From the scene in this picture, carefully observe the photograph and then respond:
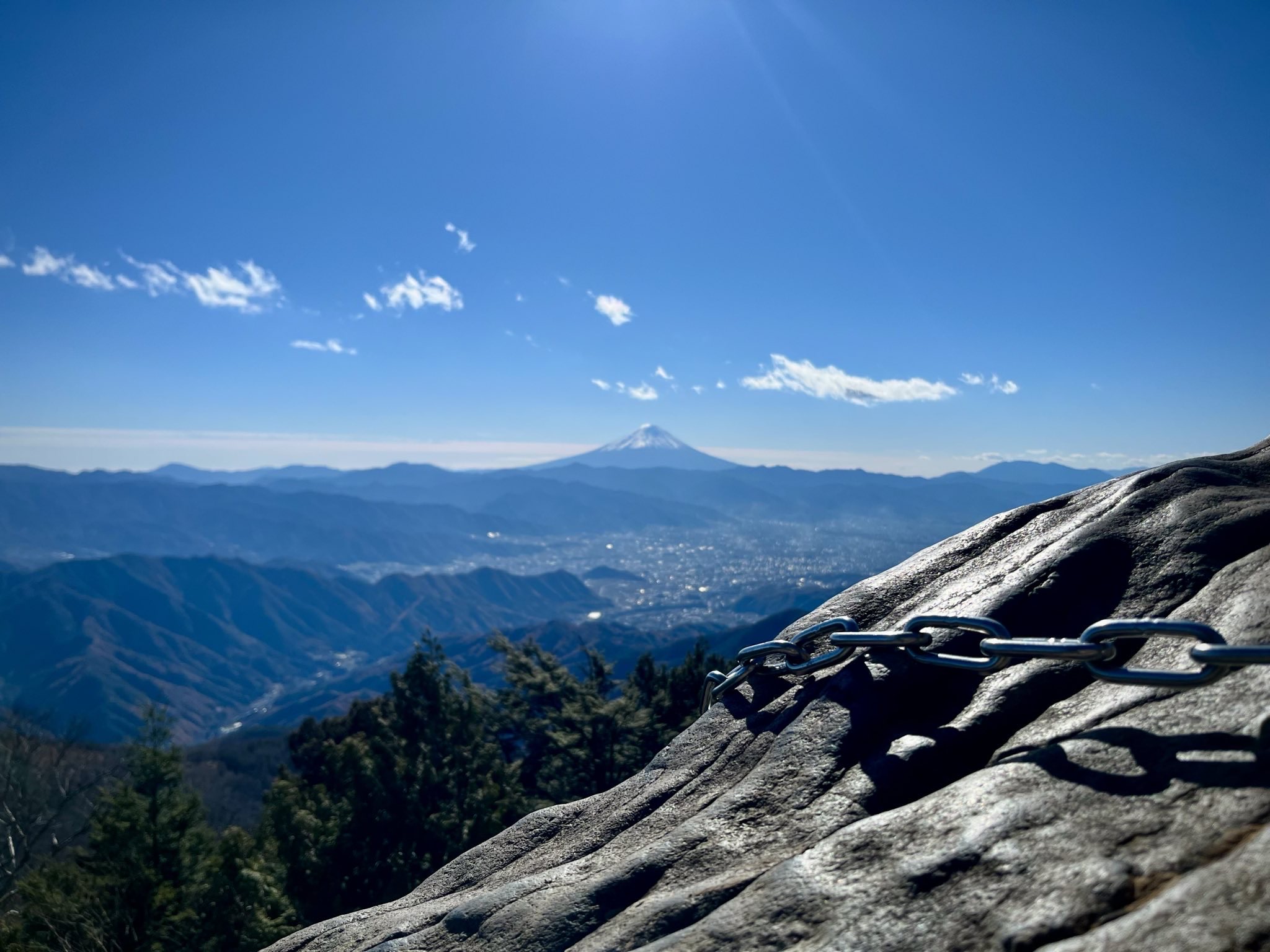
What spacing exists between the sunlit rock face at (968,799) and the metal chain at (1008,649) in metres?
0.19

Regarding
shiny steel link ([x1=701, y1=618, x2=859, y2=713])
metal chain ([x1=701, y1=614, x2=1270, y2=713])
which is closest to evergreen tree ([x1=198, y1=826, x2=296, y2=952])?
shiny steel link ([x1=701, y1=618, x2=859, y2=713])

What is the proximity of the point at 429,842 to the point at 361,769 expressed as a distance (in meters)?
3.22

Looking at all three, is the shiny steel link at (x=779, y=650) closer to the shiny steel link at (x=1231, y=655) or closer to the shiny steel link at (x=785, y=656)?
Result: the shiny steel link at (x=785, y=656)

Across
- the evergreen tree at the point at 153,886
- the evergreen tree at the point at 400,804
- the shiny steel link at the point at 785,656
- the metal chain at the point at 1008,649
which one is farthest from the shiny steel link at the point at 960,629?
the evergreen tree at the point at 400,804

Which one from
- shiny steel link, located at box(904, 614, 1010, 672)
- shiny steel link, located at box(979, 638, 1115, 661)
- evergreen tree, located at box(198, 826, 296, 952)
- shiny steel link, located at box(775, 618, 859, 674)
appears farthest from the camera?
evergreen tree, located at box(198, 826, 296, 952)

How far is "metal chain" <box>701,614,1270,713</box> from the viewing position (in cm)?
266

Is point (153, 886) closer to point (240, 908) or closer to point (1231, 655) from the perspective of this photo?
point (240, 908)

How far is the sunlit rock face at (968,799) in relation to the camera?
2.50 m

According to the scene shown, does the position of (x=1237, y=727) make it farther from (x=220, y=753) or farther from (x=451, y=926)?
(x=220, y=753)

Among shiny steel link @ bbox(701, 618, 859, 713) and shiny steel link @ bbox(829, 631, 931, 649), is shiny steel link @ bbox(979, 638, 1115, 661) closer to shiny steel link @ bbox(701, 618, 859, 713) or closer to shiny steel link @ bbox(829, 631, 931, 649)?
shiny steel link @ bbox(829, 631, 931, 649)

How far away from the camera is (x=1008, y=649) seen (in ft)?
10.8

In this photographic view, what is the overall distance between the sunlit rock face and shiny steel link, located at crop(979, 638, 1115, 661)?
41 cm

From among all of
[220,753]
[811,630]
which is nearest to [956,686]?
[811,630]

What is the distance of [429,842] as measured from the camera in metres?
22.1
